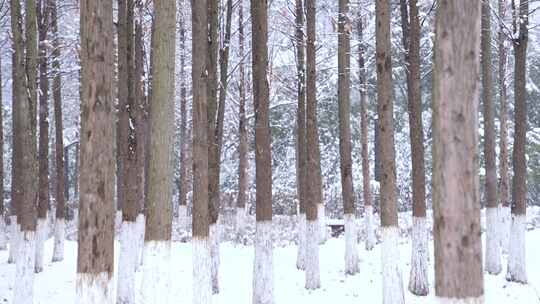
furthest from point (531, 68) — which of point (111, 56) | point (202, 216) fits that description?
point (111, 56)

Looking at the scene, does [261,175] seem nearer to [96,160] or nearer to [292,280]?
[292,280]

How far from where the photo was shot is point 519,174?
493 inches

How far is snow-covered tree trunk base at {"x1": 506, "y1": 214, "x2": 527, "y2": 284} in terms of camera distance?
1245 centimetres

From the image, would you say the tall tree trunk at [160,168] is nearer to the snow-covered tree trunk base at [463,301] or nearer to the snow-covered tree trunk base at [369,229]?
the snow-covered tree trunk base at [463,301]

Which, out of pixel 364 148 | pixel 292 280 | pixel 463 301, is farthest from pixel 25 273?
pixel 364 148

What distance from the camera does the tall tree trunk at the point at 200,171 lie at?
8.63 metres

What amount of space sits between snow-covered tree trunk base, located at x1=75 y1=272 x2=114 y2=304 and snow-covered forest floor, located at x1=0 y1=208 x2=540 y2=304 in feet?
21.2

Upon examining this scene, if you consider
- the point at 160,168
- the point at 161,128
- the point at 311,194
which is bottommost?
the point at 311,194

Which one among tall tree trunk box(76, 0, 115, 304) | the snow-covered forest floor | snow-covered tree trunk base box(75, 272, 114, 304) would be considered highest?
tall tree trunk box(76, 0, 115, 304)

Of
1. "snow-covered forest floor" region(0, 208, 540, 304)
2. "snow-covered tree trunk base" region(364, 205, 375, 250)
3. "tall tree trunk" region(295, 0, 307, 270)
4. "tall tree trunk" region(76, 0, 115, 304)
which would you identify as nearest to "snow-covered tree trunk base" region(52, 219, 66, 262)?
"snow-covered forest floor" region(0, 208, 540, 304)

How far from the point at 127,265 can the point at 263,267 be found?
2.59 meters

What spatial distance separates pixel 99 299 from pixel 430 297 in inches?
300

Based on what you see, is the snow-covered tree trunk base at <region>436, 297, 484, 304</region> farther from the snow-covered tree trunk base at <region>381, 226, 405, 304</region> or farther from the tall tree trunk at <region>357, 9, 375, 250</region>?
the tall tree trunk at <region>357, 9, 375, 250</region>

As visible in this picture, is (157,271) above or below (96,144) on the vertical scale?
below
